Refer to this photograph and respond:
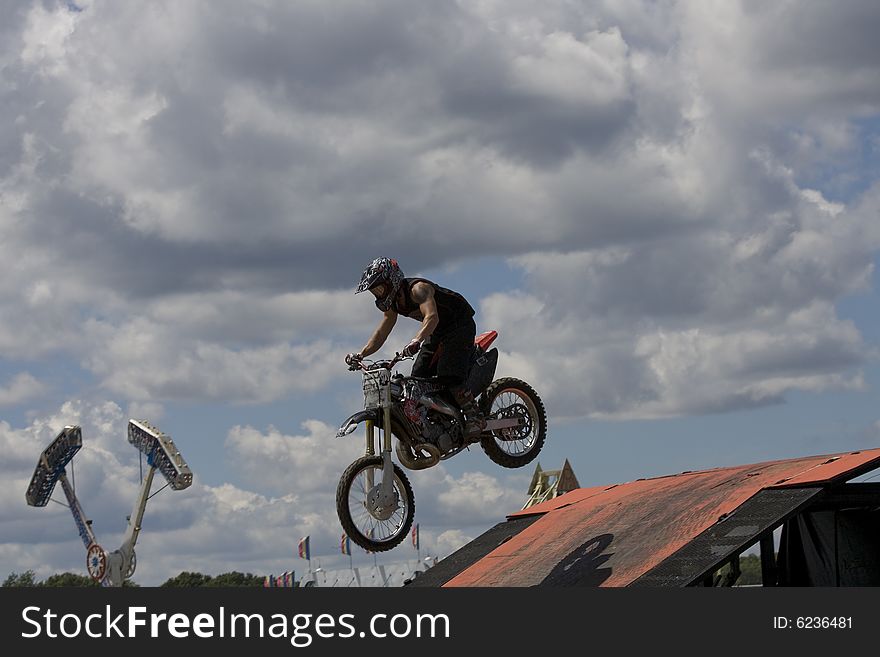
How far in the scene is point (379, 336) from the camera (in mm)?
14578

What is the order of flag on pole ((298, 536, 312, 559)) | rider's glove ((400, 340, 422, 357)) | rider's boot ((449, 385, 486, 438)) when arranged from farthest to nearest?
flag on pole ((298, 536, 312, 559))
rider's boot ((449, 385, 486, 438))
rider's glove ((400, 340, 422, 357))

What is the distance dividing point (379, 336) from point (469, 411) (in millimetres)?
1588

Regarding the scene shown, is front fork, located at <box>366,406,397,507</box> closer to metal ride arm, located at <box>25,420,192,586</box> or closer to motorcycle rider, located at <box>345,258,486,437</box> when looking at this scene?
motorcycle rider, located at <box>345,258,486,437</box>

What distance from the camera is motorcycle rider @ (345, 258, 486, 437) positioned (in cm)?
1391

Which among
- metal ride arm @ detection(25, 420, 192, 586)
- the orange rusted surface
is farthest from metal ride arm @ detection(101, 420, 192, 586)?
the orange rusted surface

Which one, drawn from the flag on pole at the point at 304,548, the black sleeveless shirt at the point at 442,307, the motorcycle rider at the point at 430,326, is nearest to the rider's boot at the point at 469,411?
the motorcycle rider at the point at 430,326

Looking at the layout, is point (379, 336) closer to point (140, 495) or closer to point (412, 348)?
point (412, 348)

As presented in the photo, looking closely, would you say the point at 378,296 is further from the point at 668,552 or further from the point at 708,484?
the point at 708,484

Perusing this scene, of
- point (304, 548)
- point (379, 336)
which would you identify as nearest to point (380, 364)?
point (379, 336)

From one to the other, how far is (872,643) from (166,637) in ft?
21.3

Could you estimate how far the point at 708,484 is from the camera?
1644cm

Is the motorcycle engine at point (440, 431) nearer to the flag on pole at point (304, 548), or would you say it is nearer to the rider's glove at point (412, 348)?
the rider's glove at point (412, 348)

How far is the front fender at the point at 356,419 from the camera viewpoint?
45.7 ft

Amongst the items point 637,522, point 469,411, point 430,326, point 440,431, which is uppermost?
point 430,326
